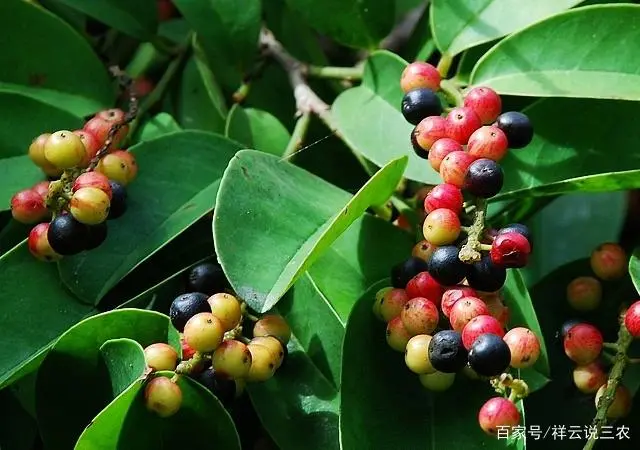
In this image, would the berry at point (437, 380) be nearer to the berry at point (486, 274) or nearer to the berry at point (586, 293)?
the berry at point (486, 274)

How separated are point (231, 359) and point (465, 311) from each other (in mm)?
227

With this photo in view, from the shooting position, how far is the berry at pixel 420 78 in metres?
1.11

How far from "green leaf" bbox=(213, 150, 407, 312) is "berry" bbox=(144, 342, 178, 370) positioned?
121mm

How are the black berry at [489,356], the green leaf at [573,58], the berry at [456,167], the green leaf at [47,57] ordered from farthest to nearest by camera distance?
the green leaf at [47,57]
the green leaf at [573,58]
the berry at [456,167]
the black berry at [489,356]

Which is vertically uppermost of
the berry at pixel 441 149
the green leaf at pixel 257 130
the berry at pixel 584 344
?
the berry at pixel 441 149

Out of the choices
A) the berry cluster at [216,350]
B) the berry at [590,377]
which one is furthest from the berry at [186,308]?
the berry at [590,377]

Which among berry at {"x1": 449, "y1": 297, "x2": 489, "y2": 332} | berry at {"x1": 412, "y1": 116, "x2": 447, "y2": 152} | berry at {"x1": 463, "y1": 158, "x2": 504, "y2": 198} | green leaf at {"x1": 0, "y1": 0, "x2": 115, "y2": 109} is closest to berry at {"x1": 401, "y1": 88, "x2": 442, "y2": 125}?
berry at {"x1": 412, "y1": 116, "x2": 447, "y2": 152}

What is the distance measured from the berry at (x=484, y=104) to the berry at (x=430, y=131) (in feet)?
0.14

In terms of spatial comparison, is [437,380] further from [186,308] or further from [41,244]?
[41,244]

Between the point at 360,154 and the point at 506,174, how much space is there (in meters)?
0.18

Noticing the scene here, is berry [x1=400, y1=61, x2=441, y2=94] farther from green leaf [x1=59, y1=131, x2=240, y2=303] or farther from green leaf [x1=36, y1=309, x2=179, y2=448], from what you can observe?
green leaf [x1=36, y1=309, x2=179, y2=448]

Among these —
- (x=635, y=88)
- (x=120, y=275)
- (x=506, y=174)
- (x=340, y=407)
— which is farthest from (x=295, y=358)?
(x=635, y=88)

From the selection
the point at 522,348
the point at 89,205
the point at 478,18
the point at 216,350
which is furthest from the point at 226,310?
the point at 478,18

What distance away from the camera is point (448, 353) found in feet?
2.98
